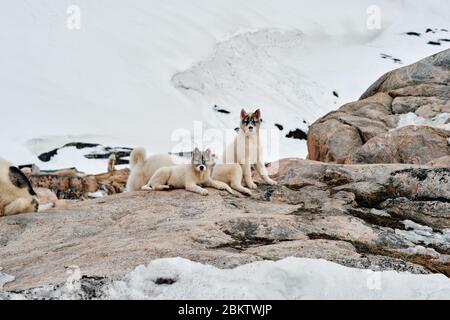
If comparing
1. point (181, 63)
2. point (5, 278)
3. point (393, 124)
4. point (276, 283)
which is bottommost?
point (5, 278)

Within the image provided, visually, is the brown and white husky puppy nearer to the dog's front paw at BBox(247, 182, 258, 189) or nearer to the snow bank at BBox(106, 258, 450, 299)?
the dog's front paw at BBox(247, 182, 258, 189)

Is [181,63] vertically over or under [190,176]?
over

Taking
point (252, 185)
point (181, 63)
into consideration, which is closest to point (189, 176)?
point (252, 185)

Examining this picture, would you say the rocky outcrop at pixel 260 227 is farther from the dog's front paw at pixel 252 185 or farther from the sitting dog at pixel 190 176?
the sitting dog at pixel 190 176

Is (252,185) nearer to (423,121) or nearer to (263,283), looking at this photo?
(263,283)

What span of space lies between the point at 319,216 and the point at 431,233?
1495 millimetres

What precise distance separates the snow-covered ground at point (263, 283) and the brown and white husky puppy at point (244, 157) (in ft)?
19.7

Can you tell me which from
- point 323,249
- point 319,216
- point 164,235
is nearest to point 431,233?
point 319,216

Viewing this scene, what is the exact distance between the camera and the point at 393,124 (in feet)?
68.8

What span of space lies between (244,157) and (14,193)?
434cm

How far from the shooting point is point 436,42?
198 ft

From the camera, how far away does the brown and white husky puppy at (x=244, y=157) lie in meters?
11.2

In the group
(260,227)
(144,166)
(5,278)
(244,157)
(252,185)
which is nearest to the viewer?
(5,278)

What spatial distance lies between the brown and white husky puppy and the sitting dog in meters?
0.28
